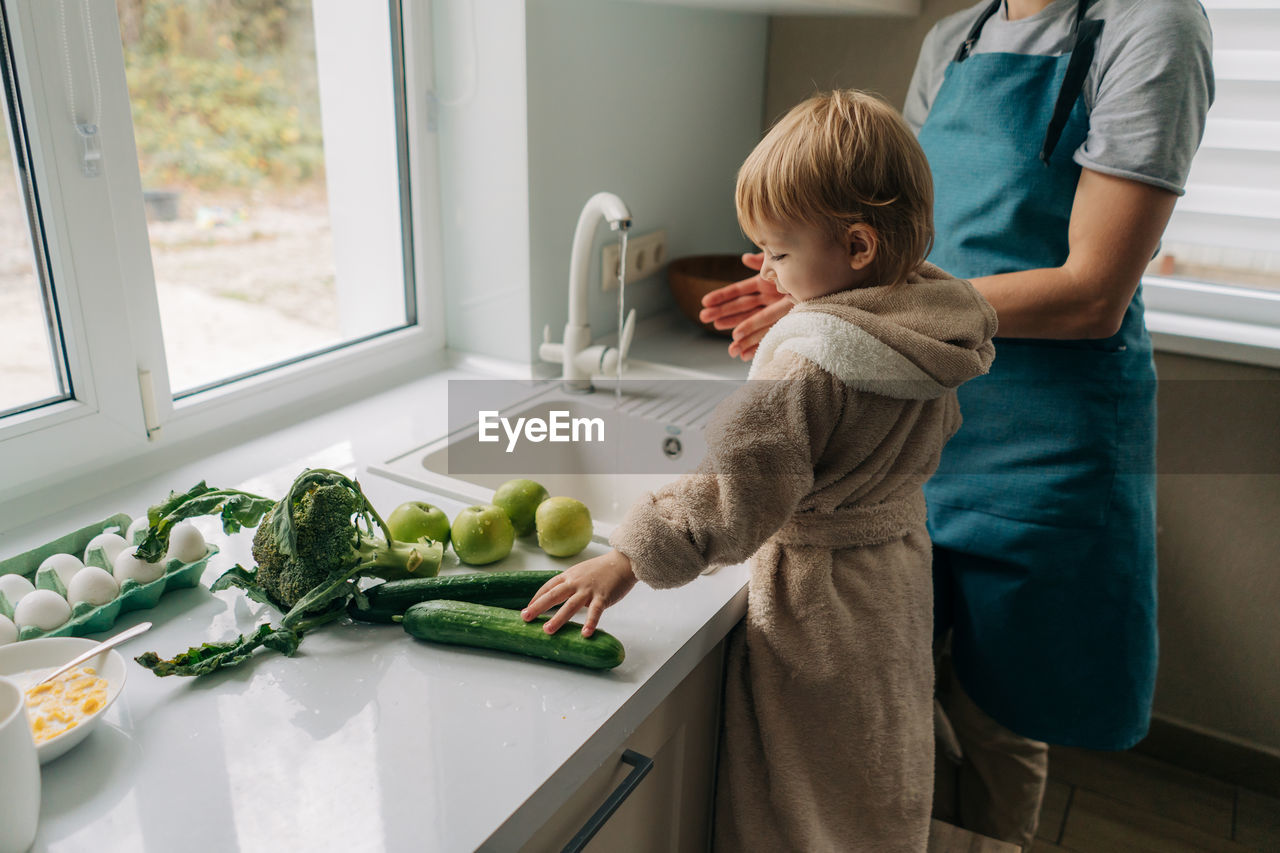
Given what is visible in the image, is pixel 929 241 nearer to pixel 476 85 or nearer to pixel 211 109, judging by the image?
pixel 476 85

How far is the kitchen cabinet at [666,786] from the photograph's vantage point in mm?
761

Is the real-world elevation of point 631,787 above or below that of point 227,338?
below

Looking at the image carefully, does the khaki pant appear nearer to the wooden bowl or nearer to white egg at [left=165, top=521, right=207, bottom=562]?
the wooden bowl

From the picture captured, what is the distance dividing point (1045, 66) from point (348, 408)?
1.08 metres

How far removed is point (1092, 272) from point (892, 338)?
388 mm

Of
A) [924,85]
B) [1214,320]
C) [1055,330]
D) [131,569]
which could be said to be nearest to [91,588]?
[131,569]

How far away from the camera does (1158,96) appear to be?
0.96 meters

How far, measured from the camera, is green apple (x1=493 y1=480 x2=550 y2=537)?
1.01 meters

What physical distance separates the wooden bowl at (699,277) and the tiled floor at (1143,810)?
115 cm

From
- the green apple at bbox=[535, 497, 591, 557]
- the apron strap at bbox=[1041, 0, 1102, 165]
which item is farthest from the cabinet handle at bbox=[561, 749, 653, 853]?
the apron strap at bbox=[1041, 0, 1102, 165]

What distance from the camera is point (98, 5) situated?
99 cm

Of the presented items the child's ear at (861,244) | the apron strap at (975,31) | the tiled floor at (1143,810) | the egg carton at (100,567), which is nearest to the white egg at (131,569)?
the egg carton at (100,567)

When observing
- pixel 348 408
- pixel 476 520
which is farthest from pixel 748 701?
pixel 348 408

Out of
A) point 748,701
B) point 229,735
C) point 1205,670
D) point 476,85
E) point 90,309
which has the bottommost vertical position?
point 1205,670
